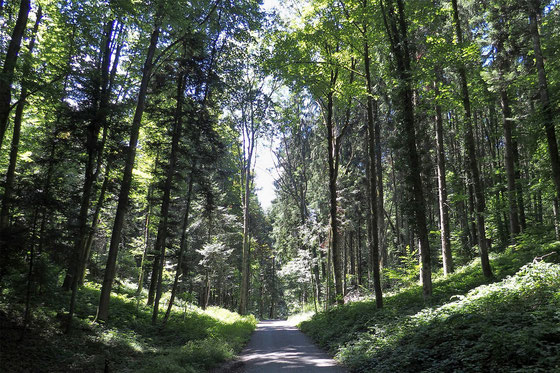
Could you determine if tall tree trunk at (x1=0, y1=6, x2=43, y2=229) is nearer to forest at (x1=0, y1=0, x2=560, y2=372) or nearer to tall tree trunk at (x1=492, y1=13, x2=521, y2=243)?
forest at (x1=0, y1=0, x2=560, y2=372)

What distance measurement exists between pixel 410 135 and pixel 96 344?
12004mm

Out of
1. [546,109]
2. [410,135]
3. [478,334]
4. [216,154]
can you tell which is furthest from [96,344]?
[546,109]

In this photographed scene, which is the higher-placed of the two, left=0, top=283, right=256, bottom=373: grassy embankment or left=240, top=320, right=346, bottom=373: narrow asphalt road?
left=0, top=283, right=256, bottom=373: grassy embankment

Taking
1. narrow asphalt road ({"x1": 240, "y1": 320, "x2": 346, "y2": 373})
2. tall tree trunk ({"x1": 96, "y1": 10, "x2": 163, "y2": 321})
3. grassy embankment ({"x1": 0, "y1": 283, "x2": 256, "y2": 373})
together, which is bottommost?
narrow asphalt road ({"x1": 240, "y1": 320, "x2": 346, "y2": 373})

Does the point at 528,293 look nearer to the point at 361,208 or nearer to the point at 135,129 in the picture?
the point at 135,129

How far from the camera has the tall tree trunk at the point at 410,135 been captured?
412 inches

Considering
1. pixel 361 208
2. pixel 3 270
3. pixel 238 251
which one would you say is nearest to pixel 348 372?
pixel 3 270

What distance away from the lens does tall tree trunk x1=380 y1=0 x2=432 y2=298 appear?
1046 centimetres

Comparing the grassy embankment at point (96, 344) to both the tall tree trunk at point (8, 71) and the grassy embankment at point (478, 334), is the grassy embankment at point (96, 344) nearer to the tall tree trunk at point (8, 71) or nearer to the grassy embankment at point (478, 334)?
the grassy embankment at point (478, 334)

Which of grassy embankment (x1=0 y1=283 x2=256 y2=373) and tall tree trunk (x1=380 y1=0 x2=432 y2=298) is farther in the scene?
tall tree trunk (x1=380 y1=0 x2=432 y2=298)

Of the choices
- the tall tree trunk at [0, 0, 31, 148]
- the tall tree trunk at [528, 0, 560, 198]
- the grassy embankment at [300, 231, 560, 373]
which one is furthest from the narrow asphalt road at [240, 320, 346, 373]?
the tall tree trunk at [528, 0, 560, 198]

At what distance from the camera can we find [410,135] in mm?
10969

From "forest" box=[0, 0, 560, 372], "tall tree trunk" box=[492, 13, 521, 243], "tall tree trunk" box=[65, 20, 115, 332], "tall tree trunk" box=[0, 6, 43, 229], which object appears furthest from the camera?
"tall tree trunk" box=[492, 13, 521, 243]

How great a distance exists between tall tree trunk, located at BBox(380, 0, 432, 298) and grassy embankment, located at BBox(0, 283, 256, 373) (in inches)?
278
